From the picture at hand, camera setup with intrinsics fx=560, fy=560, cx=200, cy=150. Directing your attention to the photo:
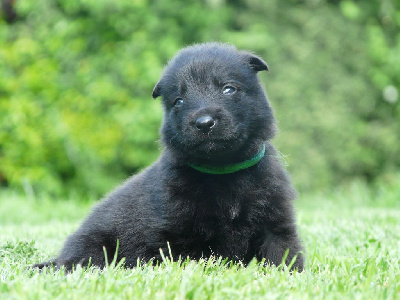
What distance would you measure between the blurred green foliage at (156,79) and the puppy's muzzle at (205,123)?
7.07m

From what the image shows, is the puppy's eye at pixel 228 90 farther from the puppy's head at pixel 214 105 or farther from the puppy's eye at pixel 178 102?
the puppy's eye at pixel 178 102

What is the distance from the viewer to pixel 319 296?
8.07ft

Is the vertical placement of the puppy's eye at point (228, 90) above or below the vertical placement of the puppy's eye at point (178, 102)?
above

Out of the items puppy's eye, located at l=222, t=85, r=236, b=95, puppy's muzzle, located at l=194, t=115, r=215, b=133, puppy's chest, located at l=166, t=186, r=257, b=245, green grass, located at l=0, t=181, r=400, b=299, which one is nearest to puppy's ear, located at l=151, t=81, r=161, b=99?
puppy's eye, located at l=222, t=85, r=236, b=95

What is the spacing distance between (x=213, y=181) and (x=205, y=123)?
1.47 feet

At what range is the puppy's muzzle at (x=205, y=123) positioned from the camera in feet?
10.6

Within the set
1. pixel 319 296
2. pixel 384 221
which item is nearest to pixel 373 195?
pixel 384 221

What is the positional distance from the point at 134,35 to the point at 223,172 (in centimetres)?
765

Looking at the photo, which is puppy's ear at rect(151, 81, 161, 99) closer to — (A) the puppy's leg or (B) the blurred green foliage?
(A) the puppy's leg

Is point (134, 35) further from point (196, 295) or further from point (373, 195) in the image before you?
point (196, 295)

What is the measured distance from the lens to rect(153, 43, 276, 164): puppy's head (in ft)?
10.8

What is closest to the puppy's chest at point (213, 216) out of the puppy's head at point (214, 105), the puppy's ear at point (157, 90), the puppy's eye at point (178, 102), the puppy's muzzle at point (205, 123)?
the puppy's head at point (214, 105)

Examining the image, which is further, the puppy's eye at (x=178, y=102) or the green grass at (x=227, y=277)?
the puppy's eye at (x=178, y=102)

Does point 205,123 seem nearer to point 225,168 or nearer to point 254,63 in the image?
point 225,168
